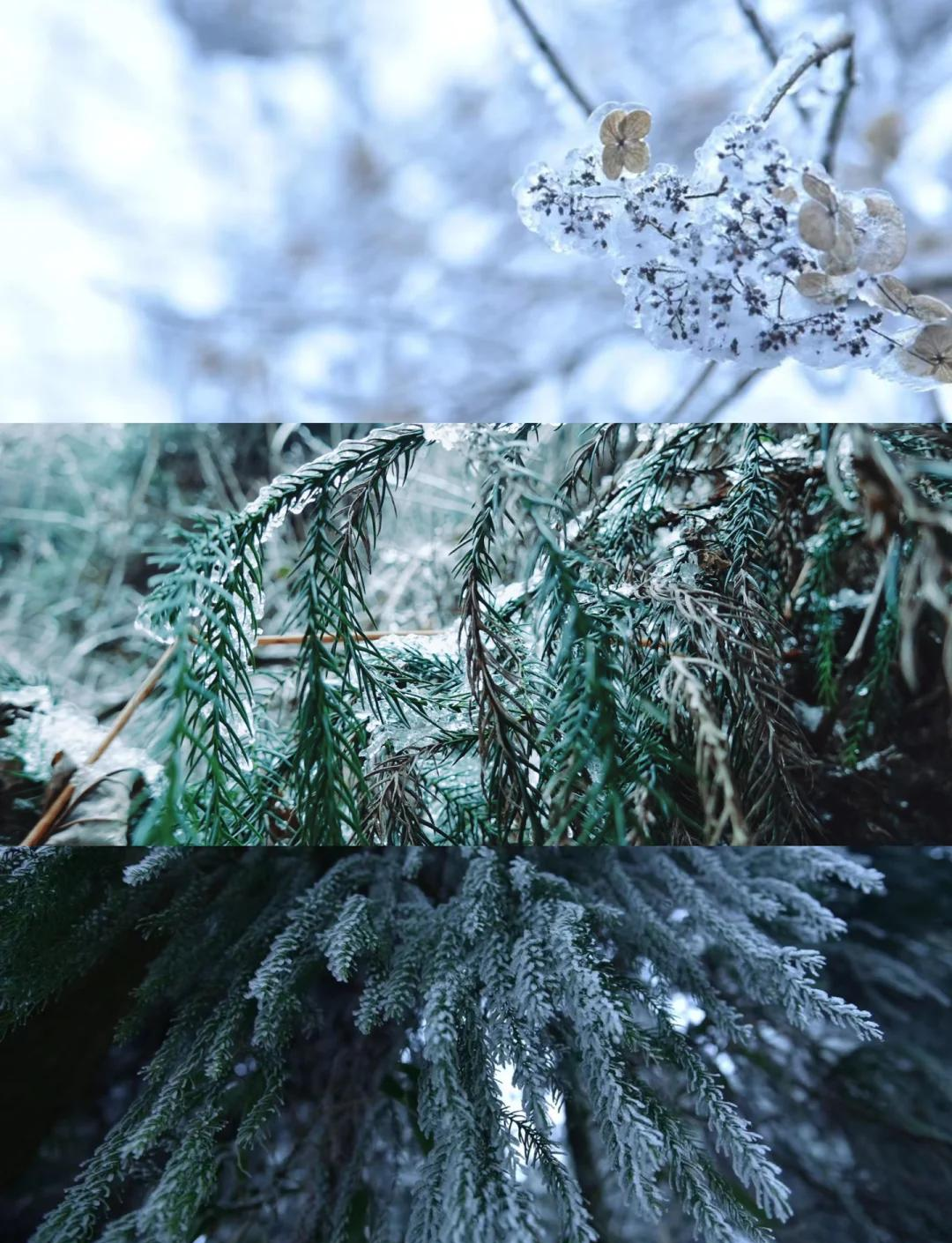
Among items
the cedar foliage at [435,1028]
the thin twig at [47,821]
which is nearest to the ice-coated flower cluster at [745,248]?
the cedar foliage at [435,1028]

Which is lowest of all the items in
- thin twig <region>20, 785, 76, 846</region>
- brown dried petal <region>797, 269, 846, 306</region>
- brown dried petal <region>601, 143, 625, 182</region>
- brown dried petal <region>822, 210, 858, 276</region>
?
thin twig <region>20, 785, 76, 846</region>

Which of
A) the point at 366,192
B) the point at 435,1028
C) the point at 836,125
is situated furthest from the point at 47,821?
the point at 836,125

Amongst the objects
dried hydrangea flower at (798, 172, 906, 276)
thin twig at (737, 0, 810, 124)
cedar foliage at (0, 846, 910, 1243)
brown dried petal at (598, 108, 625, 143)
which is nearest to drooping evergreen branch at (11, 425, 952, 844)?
cedar foliage at (0, 846, 910, 1243)

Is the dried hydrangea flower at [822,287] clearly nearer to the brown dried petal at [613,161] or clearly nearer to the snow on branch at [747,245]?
the snow on branch at [747,245]

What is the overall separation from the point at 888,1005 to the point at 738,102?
858mm

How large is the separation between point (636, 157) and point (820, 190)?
0.56ft

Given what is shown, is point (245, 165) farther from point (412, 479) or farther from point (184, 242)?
point (412, 479)

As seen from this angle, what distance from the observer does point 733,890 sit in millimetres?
724

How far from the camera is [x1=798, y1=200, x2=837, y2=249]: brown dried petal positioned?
2.58ft

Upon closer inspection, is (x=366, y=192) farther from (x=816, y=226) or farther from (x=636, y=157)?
(x=816, y=226)

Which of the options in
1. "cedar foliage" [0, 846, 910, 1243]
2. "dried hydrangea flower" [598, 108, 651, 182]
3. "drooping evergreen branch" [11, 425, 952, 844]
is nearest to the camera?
"cedar foliage" [0, 846, 910, 1243]

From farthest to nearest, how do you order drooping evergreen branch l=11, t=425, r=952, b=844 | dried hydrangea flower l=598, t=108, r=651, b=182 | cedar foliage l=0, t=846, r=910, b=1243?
dried hydrangea flower l=598, t=108, r=651, b=182, drooping evergreen branch l=11, t=425, r=952, b=844, cedar foliage l=0, t=846, r=910, b=1243

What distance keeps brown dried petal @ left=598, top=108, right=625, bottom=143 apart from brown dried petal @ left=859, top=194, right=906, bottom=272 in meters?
0.24

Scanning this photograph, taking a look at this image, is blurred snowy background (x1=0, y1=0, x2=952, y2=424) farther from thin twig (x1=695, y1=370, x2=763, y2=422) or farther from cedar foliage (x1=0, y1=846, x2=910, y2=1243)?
cedar foliage (x1=0, y1=846, x2=910, y2=1243)
